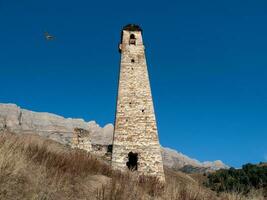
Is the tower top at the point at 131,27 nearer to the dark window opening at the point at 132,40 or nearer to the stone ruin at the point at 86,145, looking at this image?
the dark window opening at the point at 132,40

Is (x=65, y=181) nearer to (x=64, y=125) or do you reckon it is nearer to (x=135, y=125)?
(x=135, y=125)

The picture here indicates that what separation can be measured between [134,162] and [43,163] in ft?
62.3

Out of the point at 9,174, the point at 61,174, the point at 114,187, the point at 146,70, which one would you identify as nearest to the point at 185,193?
the point at 114,187

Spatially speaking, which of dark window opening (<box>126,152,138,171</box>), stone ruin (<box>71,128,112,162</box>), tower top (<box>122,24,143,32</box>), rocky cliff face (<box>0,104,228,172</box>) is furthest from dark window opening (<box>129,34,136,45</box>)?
rocky cliff face (<box>0,104,228,172</box>)

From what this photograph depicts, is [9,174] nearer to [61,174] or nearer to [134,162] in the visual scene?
[61,174]

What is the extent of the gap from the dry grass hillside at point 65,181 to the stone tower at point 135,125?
16451mm

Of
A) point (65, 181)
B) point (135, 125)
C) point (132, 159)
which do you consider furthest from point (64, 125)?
point (65, 181)

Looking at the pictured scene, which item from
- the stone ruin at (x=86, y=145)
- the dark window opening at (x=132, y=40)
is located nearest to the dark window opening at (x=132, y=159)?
the stone ruin at (x=86, y=145)

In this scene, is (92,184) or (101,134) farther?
(101,134)

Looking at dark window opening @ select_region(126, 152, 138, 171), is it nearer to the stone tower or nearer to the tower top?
the stone tower

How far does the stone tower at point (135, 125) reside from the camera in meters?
25.2

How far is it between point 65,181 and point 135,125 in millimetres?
19281

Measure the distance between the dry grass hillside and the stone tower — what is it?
54.0ft

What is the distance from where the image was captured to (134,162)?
2578cm
